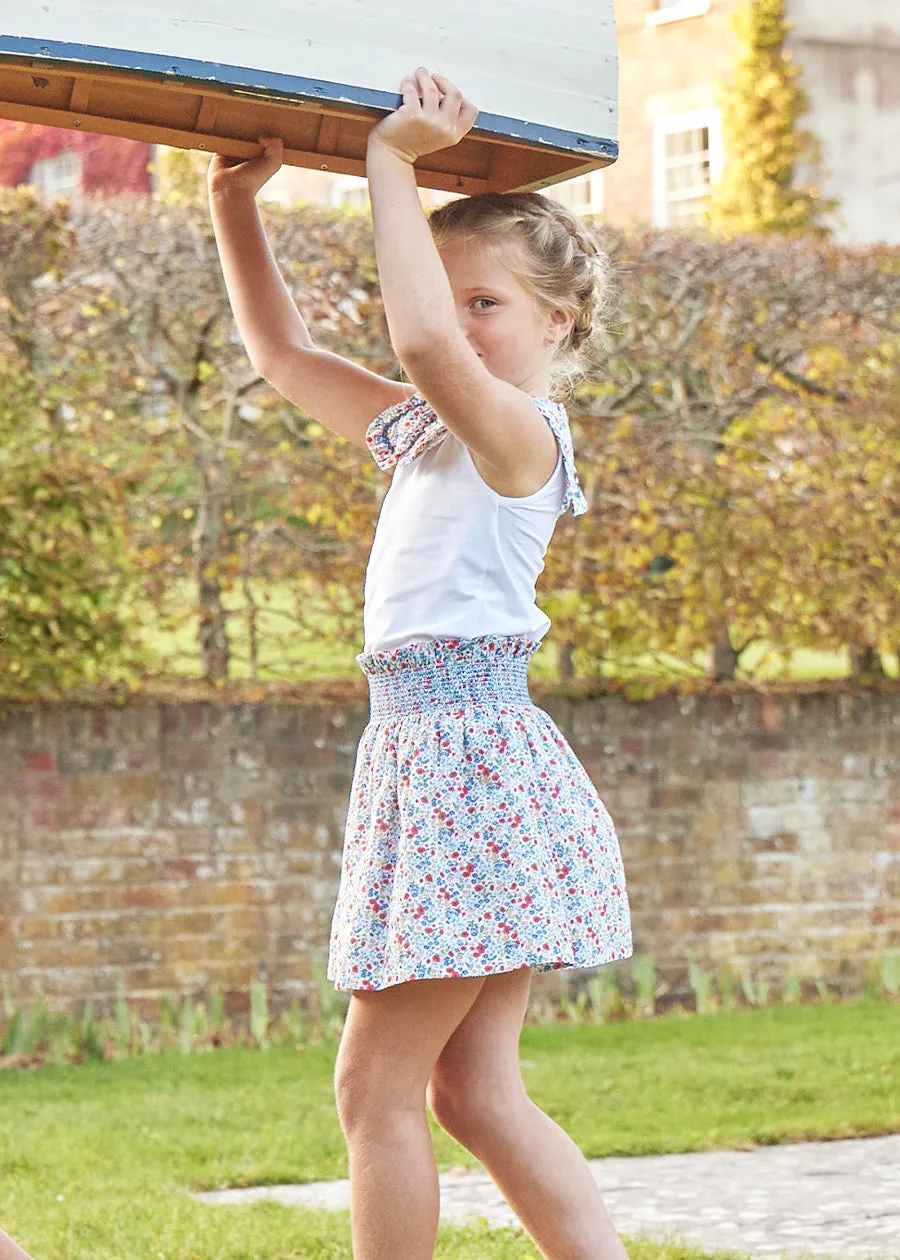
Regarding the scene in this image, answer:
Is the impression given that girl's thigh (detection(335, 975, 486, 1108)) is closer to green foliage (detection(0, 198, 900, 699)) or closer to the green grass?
the green grass

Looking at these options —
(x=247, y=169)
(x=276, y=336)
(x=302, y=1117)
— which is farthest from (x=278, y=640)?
(x=247, y=169)

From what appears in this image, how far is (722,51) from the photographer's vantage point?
58.2 feet

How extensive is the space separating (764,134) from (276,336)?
1479 centimetres

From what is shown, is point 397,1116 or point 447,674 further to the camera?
point 447,674

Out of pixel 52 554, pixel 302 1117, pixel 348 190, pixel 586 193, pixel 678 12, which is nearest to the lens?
pixel 302 1117

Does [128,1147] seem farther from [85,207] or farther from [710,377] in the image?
[710,377]

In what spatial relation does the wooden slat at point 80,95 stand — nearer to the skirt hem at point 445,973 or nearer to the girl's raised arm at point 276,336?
the girl's raised arm at point 276,336

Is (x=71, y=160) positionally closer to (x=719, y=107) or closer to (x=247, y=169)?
(x=719, y=107)

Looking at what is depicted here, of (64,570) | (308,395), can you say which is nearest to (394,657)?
(308,395)

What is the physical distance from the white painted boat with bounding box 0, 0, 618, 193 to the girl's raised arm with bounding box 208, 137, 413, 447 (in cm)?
16

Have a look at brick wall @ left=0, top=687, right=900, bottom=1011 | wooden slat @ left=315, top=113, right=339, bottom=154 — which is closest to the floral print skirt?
wooden slat @ left=315, top=113, right=339, bottom=154

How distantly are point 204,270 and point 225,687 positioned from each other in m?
1.50

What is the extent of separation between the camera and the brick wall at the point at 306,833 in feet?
19.6

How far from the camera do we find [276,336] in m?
3.00
